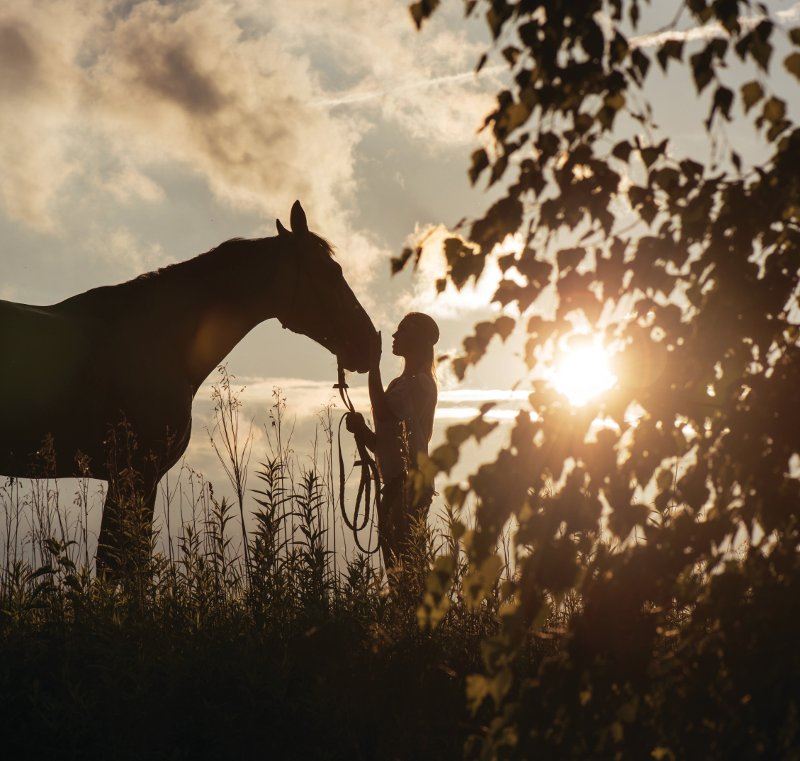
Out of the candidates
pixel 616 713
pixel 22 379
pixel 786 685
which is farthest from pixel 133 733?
pixel 22 379

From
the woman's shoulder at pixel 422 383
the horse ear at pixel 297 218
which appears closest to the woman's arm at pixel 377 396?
the woman's shoulder at pixel 422 383

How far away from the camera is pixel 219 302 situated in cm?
674

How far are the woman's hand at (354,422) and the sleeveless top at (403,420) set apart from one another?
136mm

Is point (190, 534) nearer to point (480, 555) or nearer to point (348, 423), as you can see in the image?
point (348, 423)

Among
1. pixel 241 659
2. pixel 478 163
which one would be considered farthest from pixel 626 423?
pixel 241 659

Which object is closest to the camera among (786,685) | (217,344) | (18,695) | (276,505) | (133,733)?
(786,685)

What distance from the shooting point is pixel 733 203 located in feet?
6.14

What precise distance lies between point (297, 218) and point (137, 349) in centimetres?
177

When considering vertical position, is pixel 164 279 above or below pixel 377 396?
above

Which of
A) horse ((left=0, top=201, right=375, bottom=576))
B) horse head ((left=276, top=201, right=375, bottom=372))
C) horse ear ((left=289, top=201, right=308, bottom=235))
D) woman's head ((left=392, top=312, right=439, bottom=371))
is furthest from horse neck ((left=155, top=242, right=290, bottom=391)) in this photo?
woman's head ((left=392, top=312, right=439, bottom=371))

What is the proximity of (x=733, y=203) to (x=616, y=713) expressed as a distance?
1261 millimetres

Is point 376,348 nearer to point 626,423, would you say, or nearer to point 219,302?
point 219,302

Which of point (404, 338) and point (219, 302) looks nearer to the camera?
point (404, 338)

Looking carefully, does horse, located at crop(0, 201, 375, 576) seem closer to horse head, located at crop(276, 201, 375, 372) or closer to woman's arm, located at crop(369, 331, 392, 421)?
horse head, located at crop(276, 201, 375, 372)
